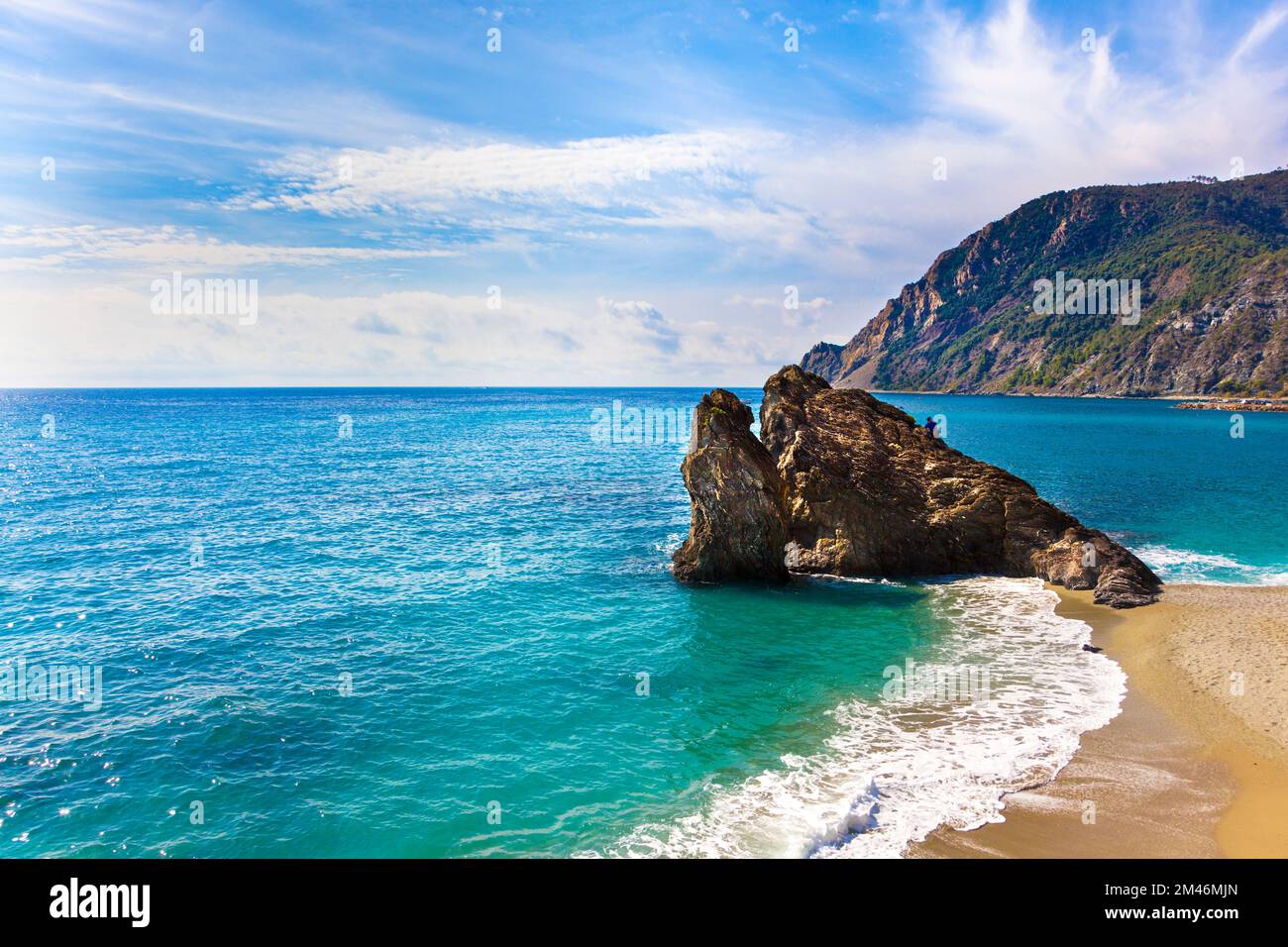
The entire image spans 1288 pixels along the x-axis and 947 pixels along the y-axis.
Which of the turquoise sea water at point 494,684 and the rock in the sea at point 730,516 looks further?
the rock in the sea at point 730,516

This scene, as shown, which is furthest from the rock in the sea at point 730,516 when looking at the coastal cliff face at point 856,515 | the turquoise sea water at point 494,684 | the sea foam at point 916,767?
the sea foam at point 916,767

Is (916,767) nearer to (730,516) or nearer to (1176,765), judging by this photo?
(1176,765)

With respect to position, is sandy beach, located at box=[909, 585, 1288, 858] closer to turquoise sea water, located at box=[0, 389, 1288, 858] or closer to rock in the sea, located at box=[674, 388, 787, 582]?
turquoise sea water, located at box=[0, 389, 1288, 858]

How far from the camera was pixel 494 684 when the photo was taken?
76.2 feet

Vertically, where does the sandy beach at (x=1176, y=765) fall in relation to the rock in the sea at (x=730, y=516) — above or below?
below

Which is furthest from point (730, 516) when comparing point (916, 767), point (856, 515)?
point (916, 767)

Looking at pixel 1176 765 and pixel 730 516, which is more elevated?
pixel 730 516

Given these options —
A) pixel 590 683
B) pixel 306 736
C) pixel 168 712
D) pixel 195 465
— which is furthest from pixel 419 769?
pixel 195 465

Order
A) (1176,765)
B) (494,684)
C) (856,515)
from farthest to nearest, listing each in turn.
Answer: (856,515), (494,684), (1176,765)

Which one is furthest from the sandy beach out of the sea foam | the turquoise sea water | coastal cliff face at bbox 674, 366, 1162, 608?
coastal cliff face at bbox 674, 366, 1162, 608

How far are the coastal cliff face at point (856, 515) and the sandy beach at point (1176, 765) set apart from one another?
7.65 m

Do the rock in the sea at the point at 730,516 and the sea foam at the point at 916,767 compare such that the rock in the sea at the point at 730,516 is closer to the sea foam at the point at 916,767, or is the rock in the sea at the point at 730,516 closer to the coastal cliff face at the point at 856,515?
the coastal cliff face at the point at 856,515

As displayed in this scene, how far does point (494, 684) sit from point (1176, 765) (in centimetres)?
1962

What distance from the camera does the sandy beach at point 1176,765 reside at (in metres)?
14.8
